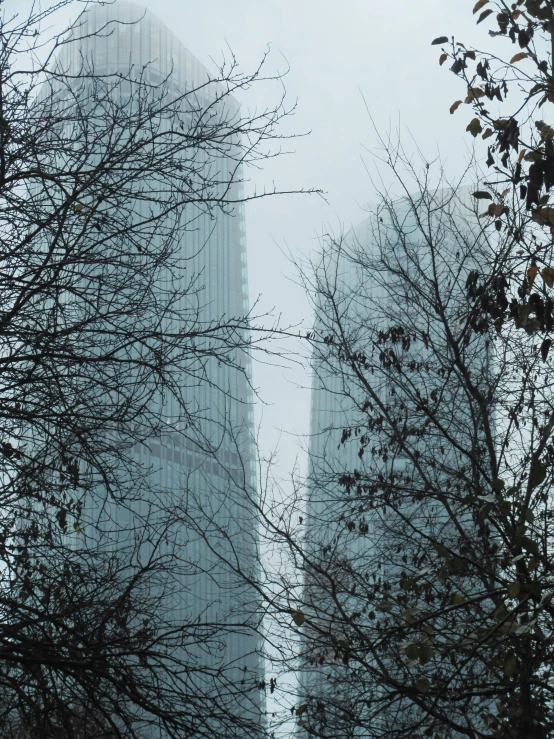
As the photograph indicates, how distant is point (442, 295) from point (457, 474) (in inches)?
88.7

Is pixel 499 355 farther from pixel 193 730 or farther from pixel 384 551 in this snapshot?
pixel 193 730

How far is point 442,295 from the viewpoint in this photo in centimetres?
983

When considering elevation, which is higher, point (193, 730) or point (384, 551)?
point (384, 551)

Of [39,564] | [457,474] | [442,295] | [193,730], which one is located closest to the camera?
[193,730]

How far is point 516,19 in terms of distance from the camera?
5230 millimetres

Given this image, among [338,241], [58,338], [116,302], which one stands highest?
[338,241]

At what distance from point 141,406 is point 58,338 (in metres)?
0.65

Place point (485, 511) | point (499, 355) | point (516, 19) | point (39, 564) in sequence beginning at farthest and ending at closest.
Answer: point (499, 355)
point (39, 564)
point (516, 19)
point (485, 511)

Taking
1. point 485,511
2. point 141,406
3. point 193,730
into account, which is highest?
point 141,406

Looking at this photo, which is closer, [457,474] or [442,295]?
[457,474]

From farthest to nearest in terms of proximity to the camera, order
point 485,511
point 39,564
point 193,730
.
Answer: point 39,564, point 193,730, point 485,511

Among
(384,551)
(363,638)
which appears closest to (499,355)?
(384,551)

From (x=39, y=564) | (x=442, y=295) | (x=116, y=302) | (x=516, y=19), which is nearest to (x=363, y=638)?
(x=39, y=564)

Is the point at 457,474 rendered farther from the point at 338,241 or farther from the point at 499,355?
the point at 338,241
